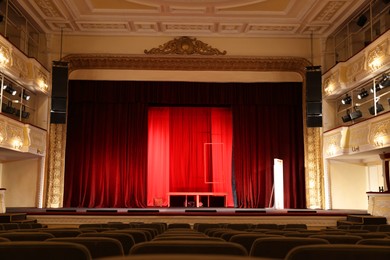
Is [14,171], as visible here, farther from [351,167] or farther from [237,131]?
[351,167]

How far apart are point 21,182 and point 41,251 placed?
1451cm

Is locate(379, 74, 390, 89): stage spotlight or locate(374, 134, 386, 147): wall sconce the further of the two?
locate(379, 74, 390, 89): stage spotlight

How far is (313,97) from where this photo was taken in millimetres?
14992

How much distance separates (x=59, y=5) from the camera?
549 inches

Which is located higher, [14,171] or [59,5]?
[59,5]

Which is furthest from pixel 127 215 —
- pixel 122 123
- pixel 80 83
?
pixel 80 83

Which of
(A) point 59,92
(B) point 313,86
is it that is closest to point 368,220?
(B) point 313,86

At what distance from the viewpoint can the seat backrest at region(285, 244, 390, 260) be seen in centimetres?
166

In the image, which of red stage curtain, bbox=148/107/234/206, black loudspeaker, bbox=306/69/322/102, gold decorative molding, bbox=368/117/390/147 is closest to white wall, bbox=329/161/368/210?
black loudspeaker, bbox=306/69/322/102

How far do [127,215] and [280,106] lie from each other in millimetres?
7921

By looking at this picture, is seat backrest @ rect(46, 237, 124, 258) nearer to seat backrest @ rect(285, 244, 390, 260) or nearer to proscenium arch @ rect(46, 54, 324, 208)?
seat backrest @ rect(285, 244, 390, 260)

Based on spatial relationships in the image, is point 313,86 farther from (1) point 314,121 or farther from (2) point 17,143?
(2) point 17,143

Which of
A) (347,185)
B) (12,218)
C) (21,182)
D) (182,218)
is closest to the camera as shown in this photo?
(12,218)

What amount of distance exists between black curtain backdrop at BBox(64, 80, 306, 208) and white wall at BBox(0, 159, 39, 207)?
117 centimetres
